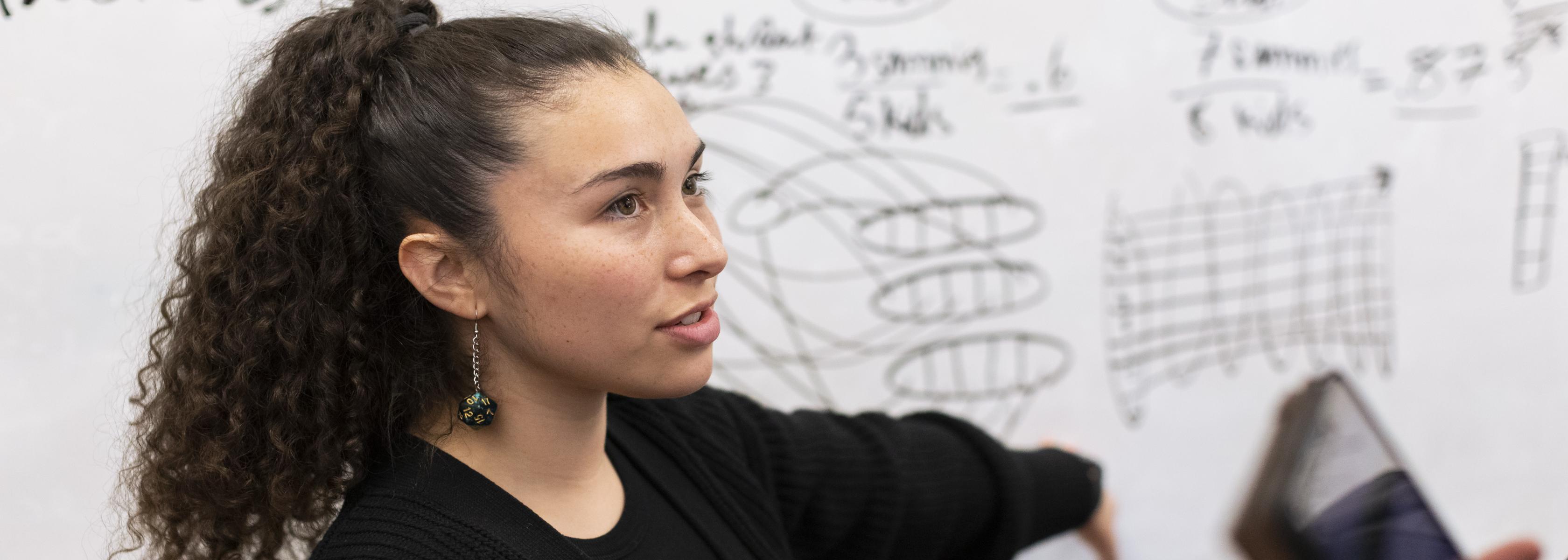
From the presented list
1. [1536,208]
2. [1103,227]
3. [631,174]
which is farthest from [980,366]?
[1536,208]

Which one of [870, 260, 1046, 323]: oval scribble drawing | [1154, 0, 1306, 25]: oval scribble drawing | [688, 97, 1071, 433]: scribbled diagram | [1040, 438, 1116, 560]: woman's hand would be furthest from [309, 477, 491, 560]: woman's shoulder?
[1154, 0, 1306, 25]: oval scribble drawing

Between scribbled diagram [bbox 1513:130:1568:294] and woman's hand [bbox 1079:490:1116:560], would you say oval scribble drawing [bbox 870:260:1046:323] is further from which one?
scribbled diagram [bbox 1513:130:1568:294]

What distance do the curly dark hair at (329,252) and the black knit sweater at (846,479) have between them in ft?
0.66

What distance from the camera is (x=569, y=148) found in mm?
546

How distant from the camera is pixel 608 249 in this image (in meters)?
0.56

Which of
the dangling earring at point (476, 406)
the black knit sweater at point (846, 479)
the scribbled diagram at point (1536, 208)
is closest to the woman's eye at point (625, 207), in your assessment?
the dangling earring at point (476, 406)

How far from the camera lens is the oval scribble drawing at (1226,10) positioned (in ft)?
3.20

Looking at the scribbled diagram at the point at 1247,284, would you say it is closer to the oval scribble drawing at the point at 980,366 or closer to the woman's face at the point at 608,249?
the oval scribble drawing at the point at 980,366

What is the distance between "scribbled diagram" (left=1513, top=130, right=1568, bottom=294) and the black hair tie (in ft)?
3.64

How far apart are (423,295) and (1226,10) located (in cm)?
81

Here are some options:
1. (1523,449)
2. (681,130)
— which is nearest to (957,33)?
(681,130)

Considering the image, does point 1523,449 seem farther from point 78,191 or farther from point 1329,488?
point 78,191

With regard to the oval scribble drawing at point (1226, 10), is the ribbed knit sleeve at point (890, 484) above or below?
below

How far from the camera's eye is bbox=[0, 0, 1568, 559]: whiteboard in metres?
0.70
